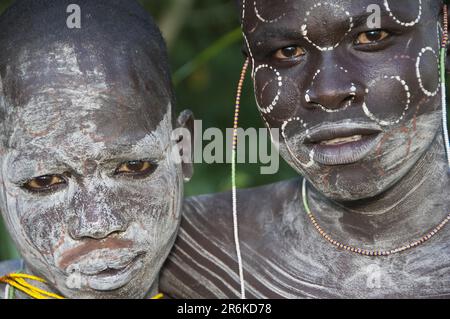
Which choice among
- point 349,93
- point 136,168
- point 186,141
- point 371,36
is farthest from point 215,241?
point 371,36

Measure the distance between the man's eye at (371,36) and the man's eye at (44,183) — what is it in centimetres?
100

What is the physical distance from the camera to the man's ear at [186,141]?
9.87 ft

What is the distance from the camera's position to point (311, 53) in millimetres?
2654

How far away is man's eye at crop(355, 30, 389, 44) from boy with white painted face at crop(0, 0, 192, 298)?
2.19ft

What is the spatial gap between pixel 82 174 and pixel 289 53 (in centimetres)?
74

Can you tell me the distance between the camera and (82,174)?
2641 millimetres

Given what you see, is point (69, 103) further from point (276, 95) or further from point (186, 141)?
point (276, 95)

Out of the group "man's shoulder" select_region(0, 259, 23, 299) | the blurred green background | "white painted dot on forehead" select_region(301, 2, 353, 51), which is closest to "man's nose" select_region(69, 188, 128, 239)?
"man's shoulder" select_region(0, 259, 23, 299)

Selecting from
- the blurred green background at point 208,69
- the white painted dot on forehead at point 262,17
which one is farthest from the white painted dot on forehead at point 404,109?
the blurred green background at point 208,69

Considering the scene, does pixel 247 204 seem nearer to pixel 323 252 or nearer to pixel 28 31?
pixel 323 252

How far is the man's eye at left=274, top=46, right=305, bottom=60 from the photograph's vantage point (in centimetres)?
269

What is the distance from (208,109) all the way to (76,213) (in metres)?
2.66

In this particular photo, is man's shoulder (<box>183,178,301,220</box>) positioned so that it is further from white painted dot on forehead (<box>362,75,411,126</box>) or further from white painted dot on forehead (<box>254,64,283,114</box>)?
white painted dot on forehead (<box>362,75,411,126</box>)
